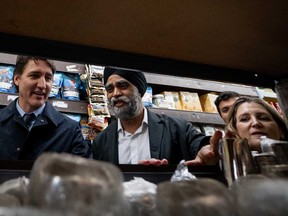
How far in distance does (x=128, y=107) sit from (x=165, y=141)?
1.07ft

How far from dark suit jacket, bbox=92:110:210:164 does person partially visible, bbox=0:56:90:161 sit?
0.15 metres

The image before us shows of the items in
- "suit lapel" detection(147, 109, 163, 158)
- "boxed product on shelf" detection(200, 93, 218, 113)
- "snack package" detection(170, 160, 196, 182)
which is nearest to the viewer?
"snack package" detection(170, 160, 196, 182)

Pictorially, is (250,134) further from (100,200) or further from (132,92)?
(100,200)

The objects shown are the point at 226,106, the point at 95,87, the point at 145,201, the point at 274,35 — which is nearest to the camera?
the point at 145,201

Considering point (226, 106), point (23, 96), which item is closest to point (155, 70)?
point (23, 96)

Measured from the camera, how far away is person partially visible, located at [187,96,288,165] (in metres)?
1.21

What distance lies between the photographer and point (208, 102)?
2.72 metres

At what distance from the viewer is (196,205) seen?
264 mm

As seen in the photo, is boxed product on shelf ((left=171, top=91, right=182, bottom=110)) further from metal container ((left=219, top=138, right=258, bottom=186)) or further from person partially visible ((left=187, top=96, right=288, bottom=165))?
metal container ((left=219, top=138, right=258, bottom=186))

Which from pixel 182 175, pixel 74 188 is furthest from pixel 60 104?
pixel 74 188

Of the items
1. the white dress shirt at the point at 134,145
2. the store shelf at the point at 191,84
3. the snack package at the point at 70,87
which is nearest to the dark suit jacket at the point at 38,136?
the white dress shirt at the point at 134,145

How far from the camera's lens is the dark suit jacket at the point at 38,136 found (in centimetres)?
126

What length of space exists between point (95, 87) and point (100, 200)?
207 cm

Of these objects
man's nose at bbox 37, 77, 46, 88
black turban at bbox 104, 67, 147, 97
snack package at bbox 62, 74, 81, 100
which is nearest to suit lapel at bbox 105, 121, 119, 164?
black turban at bbox 104, 67, 147, 97
